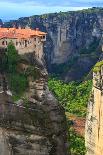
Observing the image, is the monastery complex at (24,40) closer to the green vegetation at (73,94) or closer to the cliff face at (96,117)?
the cliff face at (96,117)

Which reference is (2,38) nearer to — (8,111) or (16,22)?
(8,111)

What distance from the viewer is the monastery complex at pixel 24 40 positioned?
192 ft

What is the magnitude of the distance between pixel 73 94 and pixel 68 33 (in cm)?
2835

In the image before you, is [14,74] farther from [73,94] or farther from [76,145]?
[73,94]

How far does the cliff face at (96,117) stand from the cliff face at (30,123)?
3.40 meters

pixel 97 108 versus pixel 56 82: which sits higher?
pixel 97 108

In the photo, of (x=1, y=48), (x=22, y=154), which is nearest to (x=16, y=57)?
(x=1, y=48)

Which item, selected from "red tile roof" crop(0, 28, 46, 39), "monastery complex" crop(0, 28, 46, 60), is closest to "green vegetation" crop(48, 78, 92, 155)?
"monastery complex" crop(0, 28, 46, 60)

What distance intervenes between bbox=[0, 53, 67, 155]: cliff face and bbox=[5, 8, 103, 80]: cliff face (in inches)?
A: 2567

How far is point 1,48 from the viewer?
58438 millimetres

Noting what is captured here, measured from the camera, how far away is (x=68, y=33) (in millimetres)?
126688

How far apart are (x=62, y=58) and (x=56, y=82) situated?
60.2ft

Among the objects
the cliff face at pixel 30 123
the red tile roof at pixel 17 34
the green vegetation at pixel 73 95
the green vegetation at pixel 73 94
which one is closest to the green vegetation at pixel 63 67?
the green vegetation at pixel 73 95

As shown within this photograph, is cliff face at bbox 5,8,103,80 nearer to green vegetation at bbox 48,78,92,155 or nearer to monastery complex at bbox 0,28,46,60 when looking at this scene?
green vegetation at bbox 48,78,92,155
